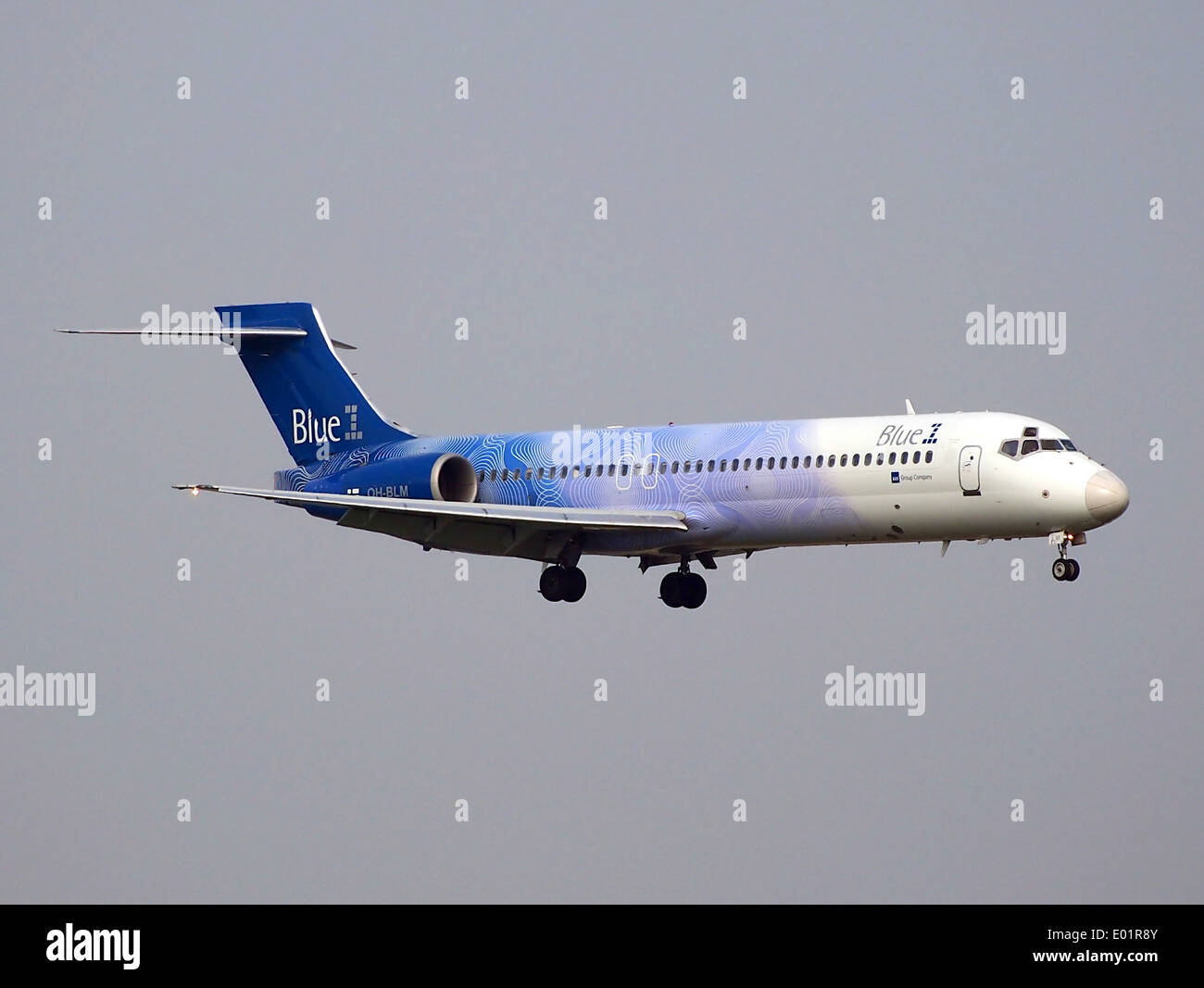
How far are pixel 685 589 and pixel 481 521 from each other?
5.28m

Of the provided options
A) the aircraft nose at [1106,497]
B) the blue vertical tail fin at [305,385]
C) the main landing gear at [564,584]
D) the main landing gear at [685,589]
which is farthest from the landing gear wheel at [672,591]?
the aircraft nose at [1106,497]

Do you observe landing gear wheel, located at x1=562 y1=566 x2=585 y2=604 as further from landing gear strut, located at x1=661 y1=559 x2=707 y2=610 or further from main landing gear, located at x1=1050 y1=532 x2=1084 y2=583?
main landing gear, located at x1=1050 y1=532 x2=1084 y2=583

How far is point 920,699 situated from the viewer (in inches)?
1919

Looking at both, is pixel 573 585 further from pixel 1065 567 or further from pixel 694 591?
pixel 1065 567

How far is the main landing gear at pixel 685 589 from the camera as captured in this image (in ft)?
174

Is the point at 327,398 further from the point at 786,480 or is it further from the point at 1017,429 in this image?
the point at 1017,429

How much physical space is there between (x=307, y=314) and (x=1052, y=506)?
20.4 meters

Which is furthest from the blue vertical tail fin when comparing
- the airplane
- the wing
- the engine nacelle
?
the wing

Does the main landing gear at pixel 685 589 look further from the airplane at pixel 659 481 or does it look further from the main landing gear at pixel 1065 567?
the main landing gear at pixel 1065 567

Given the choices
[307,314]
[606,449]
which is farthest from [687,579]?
[307,314]

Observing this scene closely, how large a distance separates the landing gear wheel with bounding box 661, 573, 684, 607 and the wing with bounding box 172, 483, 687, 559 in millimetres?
2857

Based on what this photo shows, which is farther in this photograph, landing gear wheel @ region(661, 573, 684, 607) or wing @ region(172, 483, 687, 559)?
landing gear wheel @ region(661, 573, 684, 607)

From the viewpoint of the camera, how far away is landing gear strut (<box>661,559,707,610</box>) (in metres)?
53.1

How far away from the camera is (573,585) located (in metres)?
52.6
